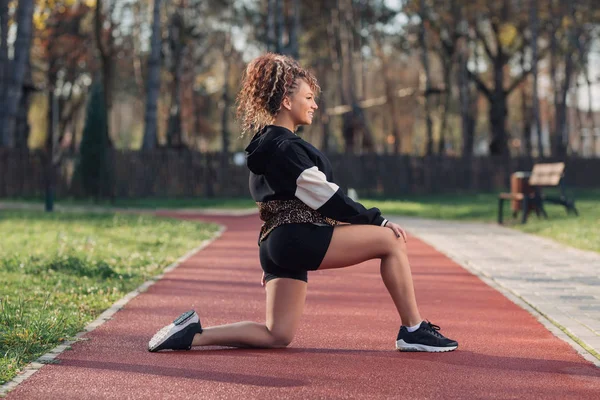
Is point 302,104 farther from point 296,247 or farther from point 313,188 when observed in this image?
point 296,247

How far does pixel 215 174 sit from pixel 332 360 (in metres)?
33.0

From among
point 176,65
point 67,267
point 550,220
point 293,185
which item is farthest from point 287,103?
point 176,65

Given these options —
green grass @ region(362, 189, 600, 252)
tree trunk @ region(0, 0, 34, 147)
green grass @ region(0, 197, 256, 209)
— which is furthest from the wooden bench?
tree trunk @ region(0, 0, 34, 147)

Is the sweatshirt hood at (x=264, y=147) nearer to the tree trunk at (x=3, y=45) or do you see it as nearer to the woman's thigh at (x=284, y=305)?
the woman's thigh at (x=284, y=305)

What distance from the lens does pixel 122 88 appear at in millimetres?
64812

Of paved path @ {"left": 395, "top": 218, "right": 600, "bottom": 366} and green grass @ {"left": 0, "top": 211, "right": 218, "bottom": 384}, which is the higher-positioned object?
green grass @ {"left": 0, "top": 211, "right": 218, "bottom": 384}

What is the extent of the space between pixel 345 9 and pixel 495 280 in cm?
4068

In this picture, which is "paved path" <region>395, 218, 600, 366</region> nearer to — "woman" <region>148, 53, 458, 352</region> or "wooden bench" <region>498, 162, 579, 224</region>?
"wooden bench" <region>498, 162, 579, 224</region>

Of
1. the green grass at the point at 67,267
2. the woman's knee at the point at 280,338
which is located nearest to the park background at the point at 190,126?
the green grass at the point at 67,267

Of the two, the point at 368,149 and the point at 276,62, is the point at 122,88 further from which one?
the point at 276,62

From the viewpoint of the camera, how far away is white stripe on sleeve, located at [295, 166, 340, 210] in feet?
21.3

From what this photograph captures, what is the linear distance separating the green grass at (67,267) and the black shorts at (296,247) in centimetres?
165

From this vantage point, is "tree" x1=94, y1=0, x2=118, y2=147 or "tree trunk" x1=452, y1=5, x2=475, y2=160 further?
"tree trunk" x1=452, y1=5, x2=475, y2=160

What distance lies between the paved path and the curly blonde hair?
2.56 meters
